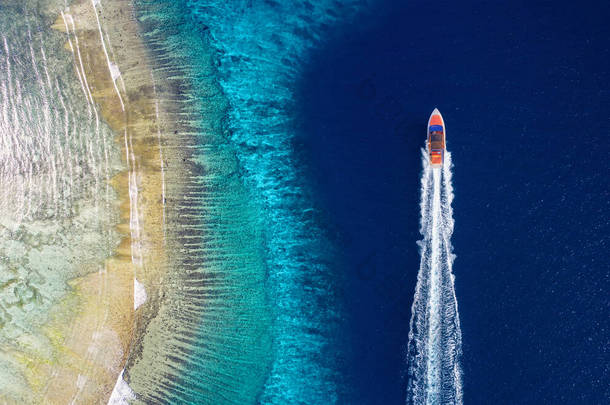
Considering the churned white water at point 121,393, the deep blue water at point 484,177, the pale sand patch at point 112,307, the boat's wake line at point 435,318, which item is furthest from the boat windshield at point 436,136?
the churned white water at point 121,393

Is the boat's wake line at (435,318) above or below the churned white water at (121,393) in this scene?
above

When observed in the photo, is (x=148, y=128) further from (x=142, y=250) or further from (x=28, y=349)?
(x=28, y=349)

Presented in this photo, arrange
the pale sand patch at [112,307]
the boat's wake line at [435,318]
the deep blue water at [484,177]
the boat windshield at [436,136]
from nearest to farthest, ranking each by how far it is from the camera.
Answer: the deep blue water at [484,177] < the boat's wake line at [435,318] < the boat windshield at [436,136] < the pale sand patch at [112,307]

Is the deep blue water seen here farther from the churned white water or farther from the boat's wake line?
the churned white water

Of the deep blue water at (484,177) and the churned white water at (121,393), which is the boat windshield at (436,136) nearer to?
the deep blue water at (484,177)

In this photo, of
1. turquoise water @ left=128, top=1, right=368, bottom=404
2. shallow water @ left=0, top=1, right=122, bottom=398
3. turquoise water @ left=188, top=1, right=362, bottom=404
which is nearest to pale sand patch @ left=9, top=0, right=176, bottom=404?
shallow water @ left=0, top=1, right=122, bottom=398

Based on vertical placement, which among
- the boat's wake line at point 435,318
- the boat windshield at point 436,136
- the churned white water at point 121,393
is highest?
the boat windshield at point 436,136

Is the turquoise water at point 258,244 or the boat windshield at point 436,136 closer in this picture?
the boat windshield at point 436,136

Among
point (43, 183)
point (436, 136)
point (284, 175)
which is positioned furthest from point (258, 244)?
point (43, 183)
